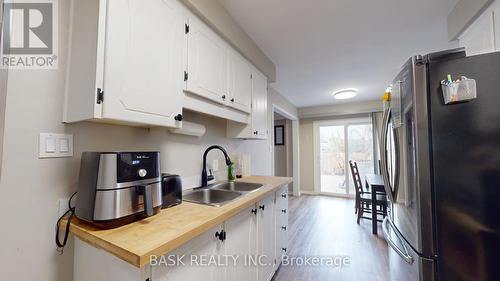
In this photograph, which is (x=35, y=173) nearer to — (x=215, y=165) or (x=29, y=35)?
(x=29, y=35)

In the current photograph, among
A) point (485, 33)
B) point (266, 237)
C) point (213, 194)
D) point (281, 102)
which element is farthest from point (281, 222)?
point (281, 102)

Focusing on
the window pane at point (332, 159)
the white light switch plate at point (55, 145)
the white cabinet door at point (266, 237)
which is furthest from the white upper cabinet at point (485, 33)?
the window pane at point (332, 159)

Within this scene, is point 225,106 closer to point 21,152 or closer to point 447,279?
point 21,152

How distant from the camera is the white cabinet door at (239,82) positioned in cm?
182

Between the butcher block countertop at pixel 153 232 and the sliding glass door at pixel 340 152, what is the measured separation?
4.90 meters

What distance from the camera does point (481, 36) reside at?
1.43 meters


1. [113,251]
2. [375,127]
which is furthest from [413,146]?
[375,127]

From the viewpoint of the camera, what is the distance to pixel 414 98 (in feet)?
3.58

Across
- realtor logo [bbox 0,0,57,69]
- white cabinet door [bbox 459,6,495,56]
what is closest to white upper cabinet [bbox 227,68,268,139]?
realtor logo [bbox 0,0,57,69]

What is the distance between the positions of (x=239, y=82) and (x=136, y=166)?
51.7 inches

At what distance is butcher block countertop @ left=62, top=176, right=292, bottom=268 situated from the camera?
692mm

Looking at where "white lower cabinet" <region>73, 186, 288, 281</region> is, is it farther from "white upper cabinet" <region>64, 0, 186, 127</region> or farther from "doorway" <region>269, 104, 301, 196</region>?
"doorway" <region>269, 104, 301, 196</region>

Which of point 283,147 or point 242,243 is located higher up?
point 283,147

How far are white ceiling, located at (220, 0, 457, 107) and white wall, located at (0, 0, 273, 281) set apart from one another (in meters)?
1.42
